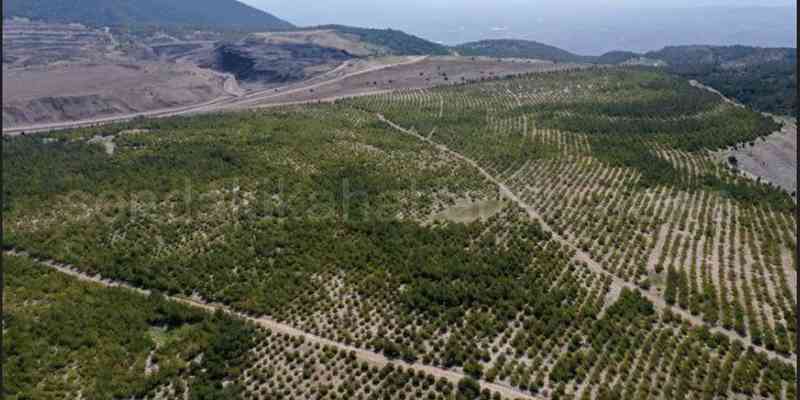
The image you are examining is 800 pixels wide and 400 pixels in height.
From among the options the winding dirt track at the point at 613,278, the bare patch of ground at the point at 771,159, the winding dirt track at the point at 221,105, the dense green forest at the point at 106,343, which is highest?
the winding dirt track at the point at 221,105

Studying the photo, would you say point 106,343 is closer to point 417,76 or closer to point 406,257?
point 406,257

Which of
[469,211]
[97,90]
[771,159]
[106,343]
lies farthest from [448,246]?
[97,90]

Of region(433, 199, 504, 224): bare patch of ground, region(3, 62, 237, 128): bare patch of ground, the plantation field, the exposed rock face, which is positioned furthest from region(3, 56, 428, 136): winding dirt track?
region(433, 199, 504, 224): bare patch of ground

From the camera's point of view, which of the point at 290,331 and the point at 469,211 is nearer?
the point at 290,331

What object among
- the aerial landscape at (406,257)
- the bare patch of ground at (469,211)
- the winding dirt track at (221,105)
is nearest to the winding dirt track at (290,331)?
the aerial landscape at (406,257)

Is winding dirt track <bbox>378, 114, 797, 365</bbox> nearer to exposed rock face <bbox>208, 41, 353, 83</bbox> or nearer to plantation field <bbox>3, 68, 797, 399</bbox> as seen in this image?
plantation field <bbox>3, 68, 797, 399</bbox>

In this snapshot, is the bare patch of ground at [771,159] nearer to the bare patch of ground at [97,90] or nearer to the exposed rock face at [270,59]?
the exposed rock face at [270,59]
